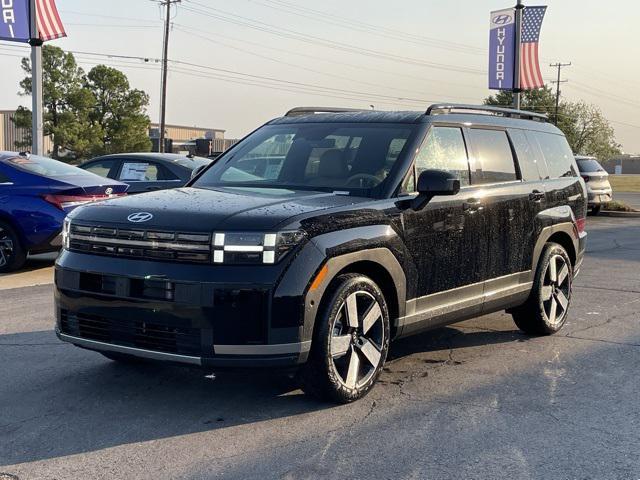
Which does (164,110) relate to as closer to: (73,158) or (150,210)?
(73,158)

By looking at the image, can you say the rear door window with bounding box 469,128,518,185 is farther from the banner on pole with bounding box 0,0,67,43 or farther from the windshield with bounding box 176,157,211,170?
the banner on pole with bounding box 0,0,67,43

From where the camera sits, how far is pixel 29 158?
10320mm

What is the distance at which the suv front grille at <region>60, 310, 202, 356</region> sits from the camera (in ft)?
13.5

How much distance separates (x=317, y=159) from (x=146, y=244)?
1.65 metres

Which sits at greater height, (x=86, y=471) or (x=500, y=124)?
(x=500, y=124)

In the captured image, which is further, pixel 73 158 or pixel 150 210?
pixel 73 158

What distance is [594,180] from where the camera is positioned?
21375 mm

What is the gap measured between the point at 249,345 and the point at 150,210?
102cm

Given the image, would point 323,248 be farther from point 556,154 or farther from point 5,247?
point 5,247

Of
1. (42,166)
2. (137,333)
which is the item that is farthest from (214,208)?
(42,166)

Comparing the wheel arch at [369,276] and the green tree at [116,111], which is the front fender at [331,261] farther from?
the green tree at [116,111]

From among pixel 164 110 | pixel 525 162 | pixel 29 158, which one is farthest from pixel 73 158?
pixel 525 162

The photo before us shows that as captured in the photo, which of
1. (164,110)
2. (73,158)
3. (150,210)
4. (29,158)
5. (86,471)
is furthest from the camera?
(73,158)

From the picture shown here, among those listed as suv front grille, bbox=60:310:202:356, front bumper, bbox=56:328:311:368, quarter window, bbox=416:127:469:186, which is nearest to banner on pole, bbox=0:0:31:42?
quarter window, bbox=416:127:469:186
